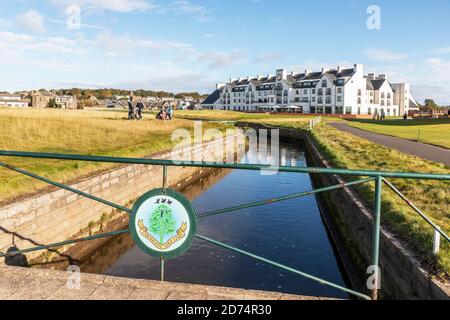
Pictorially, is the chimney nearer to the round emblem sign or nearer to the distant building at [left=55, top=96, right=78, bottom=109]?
the distant building at [left=55, top=96, right=78, bottom=109]

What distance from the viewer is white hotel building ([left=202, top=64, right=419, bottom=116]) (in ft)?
309

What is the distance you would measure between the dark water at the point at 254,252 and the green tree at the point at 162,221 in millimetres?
5093

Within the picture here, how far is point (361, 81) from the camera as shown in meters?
95.0

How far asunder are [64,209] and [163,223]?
21.6 ft

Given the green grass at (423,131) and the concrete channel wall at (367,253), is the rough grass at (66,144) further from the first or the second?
the green grass at (423,131)

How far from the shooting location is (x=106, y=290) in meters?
3.99

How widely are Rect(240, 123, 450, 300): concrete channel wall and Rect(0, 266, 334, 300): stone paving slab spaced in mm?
2442

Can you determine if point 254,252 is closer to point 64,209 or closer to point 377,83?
point 64,209

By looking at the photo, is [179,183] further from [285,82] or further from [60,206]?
[285,82]

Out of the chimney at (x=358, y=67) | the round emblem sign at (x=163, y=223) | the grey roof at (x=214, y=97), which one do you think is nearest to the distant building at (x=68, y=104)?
the grey roof at (x=214, y=97)

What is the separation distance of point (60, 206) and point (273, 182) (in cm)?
1215

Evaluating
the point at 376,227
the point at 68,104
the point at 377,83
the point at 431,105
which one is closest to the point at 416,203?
the point at 376,227

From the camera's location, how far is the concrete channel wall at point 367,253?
5.52m

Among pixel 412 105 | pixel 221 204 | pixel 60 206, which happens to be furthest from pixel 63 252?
pixel 412 105
